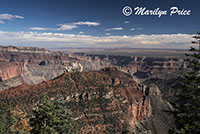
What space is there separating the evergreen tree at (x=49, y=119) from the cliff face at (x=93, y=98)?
166ft

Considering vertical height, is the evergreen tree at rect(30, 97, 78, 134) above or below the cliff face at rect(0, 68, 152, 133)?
above

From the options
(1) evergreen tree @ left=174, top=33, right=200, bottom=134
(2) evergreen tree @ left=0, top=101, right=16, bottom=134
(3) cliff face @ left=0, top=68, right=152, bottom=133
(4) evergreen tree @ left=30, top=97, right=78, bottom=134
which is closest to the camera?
(1) evergreen tree @ left=174, top=33, right=200, bottom=134

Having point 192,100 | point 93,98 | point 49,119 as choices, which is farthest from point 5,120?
point 93,98

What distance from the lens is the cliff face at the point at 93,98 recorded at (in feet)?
287

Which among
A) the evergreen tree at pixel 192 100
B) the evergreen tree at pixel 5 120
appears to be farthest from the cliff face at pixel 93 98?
the evergreen tree at pixel 192 100

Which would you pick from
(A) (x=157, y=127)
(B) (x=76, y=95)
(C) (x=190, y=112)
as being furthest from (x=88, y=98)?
(C) (x=190, y=112)

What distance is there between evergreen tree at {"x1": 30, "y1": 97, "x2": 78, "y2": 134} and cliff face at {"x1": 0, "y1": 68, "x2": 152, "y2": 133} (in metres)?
50.7

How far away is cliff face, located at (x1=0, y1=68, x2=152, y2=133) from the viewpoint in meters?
87.5

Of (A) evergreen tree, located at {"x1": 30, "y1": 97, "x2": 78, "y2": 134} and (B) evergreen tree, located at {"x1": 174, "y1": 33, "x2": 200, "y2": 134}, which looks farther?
(A) evergreen tree, located at {"x1": 30, "y1": 97, "x2": 78, "y2": 134}

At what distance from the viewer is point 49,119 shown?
2877 cm

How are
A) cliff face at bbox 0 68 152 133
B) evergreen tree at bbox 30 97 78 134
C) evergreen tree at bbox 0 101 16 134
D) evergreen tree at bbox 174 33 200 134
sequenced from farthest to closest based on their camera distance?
cliff face at bbox 0 68 152 133 → evergreen tree at bbox 0 101 16 134 → evergreen tree at bbox 30 97 78 134 → evergreen tree at bbox 174 33 200 134

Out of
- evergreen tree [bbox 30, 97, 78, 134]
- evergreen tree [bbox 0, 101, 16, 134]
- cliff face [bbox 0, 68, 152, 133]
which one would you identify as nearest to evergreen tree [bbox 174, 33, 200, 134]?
evergreen tree [bbox 30, 97, 78, 134]

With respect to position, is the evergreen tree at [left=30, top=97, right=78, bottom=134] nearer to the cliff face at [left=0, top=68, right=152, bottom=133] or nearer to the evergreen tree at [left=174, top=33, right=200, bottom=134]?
the evergreen tree at [left=174, top=33, right=200, bottom=134]

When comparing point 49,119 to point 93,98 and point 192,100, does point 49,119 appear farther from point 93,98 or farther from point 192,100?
point 93,98
